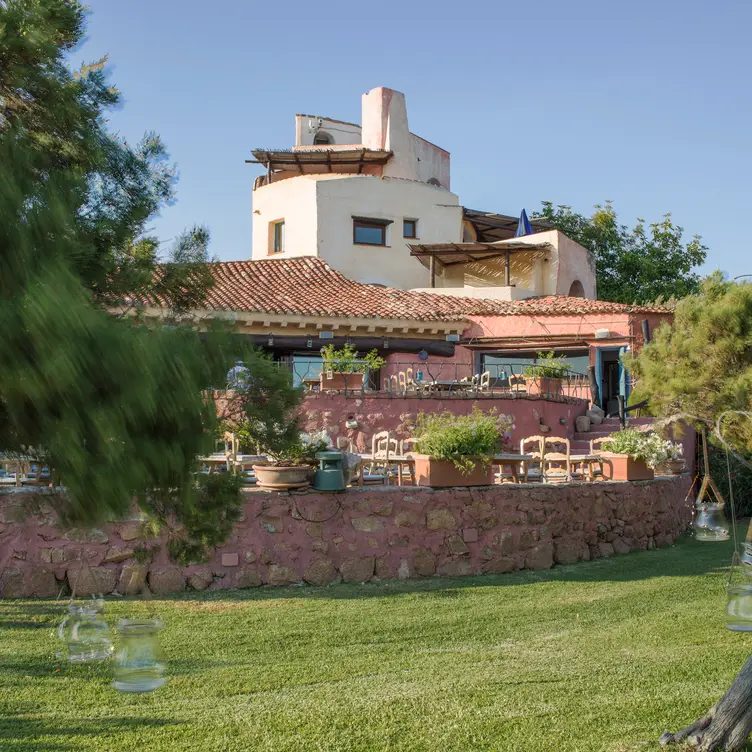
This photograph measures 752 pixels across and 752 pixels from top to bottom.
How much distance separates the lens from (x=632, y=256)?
32.7m

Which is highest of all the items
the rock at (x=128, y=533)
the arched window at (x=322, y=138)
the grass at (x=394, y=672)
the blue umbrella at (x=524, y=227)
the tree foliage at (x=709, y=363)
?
the arched window at (x=322, y=138)

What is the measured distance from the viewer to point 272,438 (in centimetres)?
321

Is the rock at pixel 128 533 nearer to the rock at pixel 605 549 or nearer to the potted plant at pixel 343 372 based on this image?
the rock at pixel 605 549

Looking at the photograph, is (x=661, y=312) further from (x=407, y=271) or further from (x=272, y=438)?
(x=272, y=438)

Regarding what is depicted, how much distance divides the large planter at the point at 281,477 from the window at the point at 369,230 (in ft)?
61.2

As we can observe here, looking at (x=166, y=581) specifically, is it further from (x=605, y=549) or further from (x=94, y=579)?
(x=605, y=549)

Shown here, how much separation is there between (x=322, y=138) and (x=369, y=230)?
6747 millimetres

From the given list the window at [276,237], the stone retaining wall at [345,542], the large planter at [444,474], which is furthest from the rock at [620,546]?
the window at [276,237]

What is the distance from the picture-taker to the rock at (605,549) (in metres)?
12.1

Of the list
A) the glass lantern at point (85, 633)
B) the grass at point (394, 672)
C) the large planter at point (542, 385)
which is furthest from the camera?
the large planter at point (542, 385)

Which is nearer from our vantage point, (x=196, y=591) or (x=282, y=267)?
(x=196, y=591)

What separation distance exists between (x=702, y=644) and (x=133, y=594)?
548cm

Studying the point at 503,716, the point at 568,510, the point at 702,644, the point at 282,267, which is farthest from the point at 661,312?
the point at 503,716

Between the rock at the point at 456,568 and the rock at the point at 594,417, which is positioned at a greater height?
the rock at the point at 594,417
